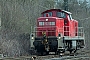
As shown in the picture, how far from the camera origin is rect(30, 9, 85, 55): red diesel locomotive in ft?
66.2

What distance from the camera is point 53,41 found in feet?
65.7

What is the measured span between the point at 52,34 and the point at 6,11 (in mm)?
6953

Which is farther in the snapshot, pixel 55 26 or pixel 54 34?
pixel 54 34

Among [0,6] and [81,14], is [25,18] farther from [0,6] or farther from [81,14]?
[81,14]

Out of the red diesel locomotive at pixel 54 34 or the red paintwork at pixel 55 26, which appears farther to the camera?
the red paintwork at pixel 55 26

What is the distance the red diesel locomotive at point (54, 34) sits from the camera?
794 inches

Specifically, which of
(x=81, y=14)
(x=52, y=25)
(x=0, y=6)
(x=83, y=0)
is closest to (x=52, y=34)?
(x=52, y=25)

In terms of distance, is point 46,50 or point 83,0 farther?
point 83,0

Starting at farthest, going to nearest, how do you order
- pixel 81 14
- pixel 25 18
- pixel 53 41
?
pixel 81 14 → pixel 25 18 → pixel 53 41

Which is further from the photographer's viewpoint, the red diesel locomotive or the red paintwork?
the red paintwork

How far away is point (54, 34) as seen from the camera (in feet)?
68.5

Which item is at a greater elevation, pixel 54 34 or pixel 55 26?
pixel 55 26

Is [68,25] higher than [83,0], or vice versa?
[83,0]

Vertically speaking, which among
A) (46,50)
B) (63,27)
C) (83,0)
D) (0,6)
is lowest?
(46,50)
